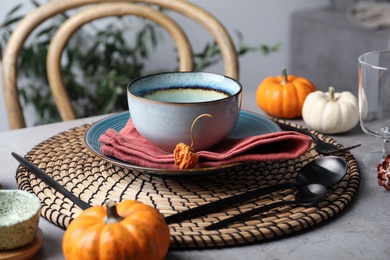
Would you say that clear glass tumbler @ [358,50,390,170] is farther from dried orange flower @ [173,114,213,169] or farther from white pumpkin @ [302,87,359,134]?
dried orange flower @ [173,114,213,169]

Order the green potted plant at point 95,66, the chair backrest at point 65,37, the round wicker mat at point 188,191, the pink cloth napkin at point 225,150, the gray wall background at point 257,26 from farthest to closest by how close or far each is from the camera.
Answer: the gray wall background at point 257,26, the green potted plant at point 95,66, the chair backrest at point 65,37, the pink cloth napkin at point 225,150, the round wicker mat at point 188,191

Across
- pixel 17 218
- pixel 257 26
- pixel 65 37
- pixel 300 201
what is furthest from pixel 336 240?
pixel 257 26

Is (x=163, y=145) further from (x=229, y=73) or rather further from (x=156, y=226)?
(x=229, y=73)

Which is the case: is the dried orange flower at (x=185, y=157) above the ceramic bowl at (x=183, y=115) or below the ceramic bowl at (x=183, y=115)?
below

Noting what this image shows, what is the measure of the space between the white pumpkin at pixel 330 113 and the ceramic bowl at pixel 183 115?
0.77ft

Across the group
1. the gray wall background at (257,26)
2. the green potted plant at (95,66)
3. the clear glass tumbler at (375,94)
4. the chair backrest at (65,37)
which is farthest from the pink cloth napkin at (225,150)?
the gray wall background at (257,26)

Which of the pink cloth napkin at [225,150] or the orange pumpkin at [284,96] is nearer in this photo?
the pink cloth napkin at [225,150]

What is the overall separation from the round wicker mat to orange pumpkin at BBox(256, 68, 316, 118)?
21cm

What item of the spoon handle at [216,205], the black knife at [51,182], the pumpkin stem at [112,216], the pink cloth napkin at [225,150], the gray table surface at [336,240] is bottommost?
the gray table surface at [336,240]

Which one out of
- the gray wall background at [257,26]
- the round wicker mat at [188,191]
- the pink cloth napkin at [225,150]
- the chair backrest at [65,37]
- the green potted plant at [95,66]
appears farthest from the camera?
the gray wall background at [257,26]

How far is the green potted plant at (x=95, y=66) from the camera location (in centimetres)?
238

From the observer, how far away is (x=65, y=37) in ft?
4.87

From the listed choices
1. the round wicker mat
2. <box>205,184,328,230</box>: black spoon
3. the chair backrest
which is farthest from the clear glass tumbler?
→ the chair backrest

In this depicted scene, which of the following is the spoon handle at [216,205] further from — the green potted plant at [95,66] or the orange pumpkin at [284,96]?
the green potted plant at [95,66]
